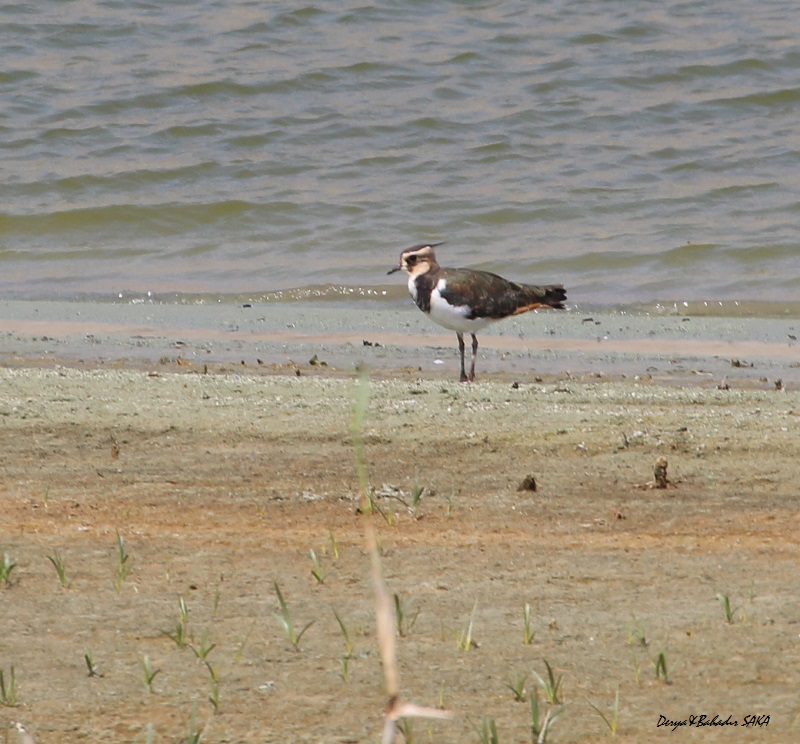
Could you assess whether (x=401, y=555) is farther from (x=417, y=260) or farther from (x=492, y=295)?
(x=417, y=260)

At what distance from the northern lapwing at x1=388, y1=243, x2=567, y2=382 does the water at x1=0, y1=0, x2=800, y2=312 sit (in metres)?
2.50

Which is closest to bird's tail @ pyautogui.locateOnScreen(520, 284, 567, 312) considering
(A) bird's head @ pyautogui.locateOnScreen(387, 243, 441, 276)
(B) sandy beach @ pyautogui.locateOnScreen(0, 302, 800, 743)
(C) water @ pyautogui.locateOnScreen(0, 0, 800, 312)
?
(A) bird's head @ pyautogui.locateOnScreen(387, 243, 441, 276)

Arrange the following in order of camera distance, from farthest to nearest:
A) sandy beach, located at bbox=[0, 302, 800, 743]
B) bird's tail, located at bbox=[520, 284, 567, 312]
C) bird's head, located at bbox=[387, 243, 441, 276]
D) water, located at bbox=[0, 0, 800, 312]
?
water, located at bbox=[0, 0, 800, 312], bird's head, located at bbox=[387, 243, 441, 276], bird's tail, located at bbox=[520, 284, 567, 312], sandy beach, located at bbox=[0, 302, 800, 743]

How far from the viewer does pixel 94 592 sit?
3717 millimetres

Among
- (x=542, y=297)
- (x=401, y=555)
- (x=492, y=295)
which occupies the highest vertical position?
(x=401, y=555)

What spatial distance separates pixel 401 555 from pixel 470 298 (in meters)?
4.55

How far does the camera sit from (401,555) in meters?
4.04

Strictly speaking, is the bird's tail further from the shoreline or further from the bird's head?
the bird's head

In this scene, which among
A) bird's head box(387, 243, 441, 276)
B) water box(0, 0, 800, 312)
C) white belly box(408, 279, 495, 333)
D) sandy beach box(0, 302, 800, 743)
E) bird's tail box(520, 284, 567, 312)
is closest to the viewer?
sandy beach box(0, 302, 800, 743)

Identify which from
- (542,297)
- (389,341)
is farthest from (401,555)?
(389,341)

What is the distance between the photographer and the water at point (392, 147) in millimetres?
12602

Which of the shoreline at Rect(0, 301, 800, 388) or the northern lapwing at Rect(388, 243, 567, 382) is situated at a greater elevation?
the northern lapwing at Rect(388, 243, 567, 382)

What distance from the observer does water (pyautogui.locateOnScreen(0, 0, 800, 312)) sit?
12602 millimetres

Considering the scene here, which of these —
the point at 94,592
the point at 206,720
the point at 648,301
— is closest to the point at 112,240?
the point at 648,301
